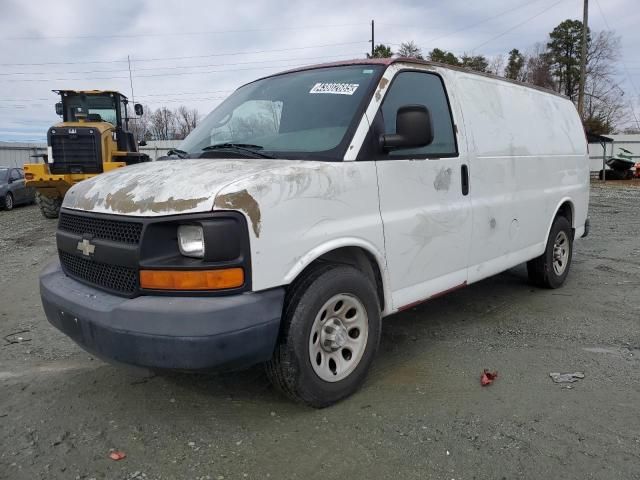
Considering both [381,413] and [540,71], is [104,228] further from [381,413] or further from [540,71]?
[540,71]

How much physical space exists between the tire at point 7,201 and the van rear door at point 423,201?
1680 cm

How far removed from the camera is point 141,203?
2658 millimetres

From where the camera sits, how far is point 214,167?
2.96 m

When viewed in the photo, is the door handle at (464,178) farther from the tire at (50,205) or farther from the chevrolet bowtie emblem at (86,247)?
the tire at (50,205)

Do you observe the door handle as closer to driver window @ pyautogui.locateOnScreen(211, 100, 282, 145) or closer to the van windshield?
the van windshield

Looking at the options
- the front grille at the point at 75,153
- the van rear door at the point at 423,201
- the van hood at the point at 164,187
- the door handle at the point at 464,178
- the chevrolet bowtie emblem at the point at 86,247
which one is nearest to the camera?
the van hood at the point at 164,187

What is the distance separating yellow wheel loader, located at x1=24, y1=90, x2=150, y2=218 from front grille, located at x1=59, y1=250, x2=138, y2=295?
910cm

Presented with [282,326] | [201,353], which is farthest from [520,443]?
→ [201,353]

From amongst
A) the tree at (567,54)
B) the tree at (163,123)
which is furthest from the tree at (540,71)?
the tree at (163,123)

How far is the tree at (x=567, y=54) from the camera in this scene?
4306 centimetres

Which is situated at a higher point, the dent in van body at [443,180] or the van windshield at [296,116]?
the van windshield at [296,116]

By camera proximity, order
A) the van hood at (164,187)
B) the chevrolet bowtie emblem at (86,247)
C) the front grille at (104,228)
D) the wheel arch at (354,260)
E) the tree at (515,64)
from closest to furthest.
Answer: the van hood at (164,187) → the front grille at (104,228) → the wheel arch at (354,260) → the chevrolet bowtie emblem at (86,247) → the tree at (515,64)

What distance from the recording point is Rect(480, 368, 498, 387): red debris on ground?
3.40 m

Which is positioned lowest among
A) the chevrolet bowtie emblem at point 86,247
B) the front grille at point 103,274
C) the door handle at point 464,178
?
the front grille at point 103,274
